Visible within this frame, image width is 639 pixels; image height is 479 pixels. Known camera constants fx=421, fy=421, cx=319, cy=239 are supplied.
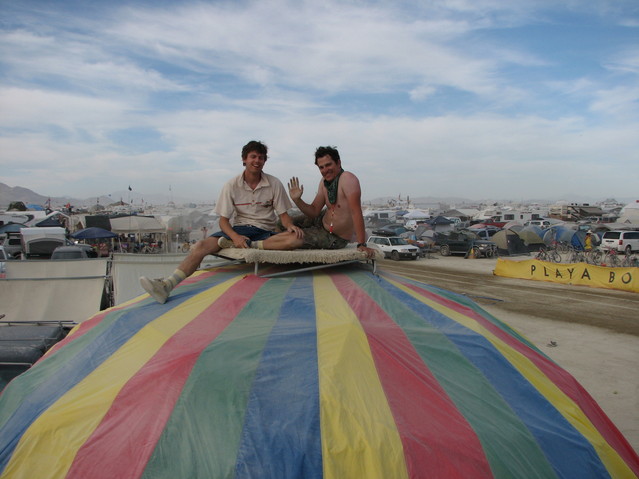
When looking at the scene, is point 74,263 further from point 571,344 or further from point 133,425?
point 571,344

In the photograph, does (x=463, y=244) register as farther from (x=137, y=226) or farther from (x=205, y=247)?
(x=205, y=247)

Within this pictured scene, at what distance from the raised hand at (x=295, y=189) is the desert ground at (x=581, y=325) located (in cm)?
205

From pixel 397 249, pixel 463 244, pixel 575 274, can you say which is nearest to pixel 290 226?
pixel 575 274

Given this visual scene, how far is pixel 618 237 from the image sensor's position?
28.1 meters

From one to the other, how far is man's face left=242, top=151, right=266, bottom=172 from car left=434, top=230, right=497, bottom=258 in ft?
90.0


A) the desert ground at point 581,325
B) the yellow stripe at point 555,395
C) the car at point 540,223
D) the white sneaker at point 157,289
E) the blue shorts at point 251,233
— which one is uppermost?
the blue shorts at point 251,233

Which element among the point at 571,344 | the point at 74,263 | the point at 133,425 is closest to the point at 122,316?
the point at 133,425

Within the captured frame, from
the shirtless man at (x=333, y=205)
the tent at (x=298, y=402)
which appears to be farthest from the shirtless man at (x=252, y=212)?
the tent at (x=298, y=402)

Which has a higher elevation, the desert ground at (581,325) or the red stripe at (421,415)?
the red stripe at (421,415)

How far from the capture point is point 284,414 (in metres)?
2.22

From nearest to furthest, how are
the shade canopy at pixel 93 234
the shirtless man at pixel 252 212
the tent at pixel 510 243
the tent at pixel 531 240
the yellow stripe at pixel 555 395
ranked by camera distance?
the yellow stripe at pixel 555 395 < the shirtless man at pixel 252 212 < the shade canopy at pixel 93 234 < the tent at pixel 510 243 < the tent at pixel 531 240

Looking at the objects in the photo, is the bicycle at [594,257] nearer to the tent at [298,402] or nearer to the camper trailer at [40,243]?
the tent at [298,402]

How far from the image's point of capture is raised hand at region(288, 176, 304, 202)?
4.39m

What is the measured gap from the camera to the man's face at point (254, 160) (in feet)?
14.0
